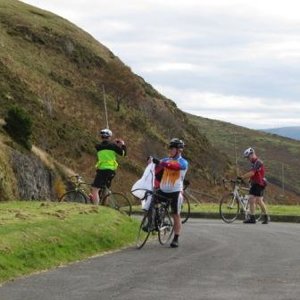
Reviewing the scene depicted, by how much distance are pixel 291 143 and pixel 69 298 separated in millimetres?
155189

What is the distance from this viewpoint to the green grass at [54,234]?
32.9 ft

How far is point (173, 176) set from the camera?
1305 centimetres

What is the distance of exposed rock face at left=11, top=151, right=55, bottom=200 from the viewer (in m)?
25.6

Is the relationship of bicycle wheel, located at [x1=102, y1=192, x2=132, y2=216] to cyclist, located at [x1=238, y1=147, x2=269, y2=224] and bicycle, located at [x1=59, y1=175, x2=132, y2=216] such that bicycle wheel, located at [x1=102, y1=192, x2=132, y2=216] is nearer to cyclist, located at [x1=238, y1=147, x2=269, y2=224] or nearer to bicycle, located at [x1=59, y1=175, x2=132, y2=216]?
bicycle, located at [x1=59, y1=175, x2=132, y2=216]

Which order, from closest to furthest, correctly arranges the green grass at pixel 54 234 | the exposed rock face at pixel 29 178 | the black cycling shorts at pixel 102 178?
the green grass at pixel 54 234
the black cycling shorts at pixel 102 178
the exposed rock face at pixel 29 178

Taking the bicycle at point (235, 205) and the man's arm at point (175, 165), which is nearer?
the man's arm at point (175, 165)

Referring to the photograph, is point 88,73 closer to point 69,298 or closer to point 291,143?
point 69,298

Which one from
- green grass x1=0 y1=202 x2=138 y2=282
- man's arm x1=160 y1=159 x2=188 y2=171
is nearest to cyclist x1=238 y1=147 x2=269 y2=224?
green grass x1=0 y1=202 x2=138 y2=282

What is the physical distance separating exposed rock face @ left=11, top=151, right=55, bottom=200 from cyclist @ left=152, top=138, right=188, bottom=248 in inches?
466

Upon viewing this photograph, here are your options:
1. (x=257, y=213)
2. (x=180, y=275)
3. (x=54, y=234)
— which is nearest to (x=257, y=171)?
(x=257, y=213)

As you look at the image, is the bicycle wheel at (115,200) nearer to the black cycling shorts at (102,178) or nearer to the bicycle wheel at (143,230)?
the black cycling shorts at (102,178)

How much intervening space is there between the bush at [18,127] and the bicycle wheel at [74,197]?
14821 mm

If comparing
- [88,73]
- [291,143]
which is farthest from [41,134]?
[291,143]

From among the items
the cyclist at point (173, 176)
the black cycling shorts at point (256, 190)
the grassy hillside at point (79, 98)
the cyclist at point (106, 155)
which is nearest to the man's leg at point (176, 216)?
the cyclist at point (173, 176)
